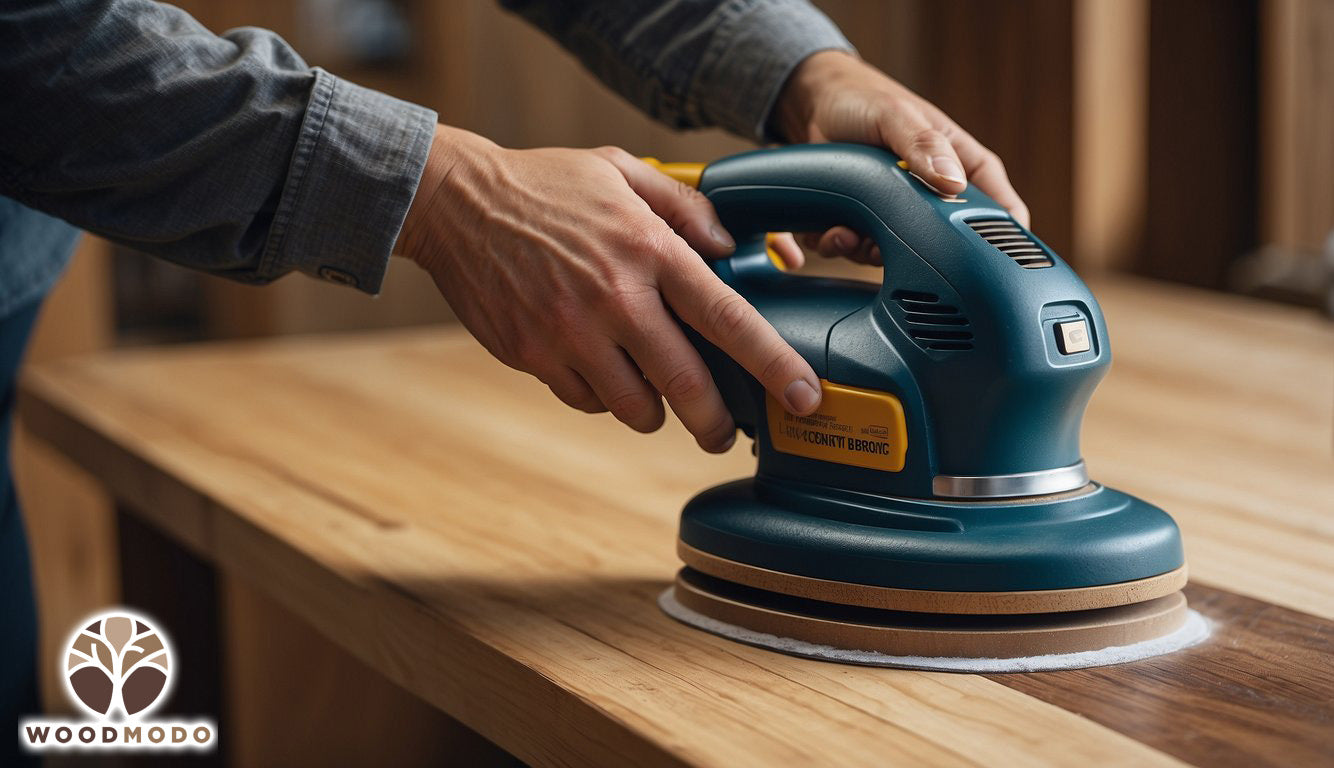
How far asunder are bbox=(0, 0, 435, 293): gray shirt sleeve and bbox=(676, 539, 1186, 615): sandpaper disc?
0.30m

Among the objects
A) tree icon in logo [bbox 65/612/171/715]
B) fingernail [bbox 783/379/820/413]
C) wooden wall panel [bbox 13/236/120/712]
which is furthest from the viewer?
wooden wall panel [bbox 13/236/120/712]

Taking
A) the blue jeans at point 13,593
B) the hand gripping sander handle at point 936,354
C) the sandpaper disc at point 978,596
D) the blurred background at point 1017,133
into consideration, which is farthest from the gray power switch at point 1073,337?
the blurred background at point 1017,133

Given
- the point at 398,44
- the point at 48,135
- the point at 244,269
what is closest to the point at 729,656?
the point at 244,269

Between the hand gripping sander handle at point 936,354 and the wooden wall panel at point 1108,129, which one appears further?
the wooden wall panel at point 1108,129

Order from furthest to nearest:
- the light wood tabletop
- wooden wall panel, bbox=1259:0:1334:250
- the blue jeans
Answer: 1. wooden wall panel, bbox=1259:0:1334:250
2. the blue jeans
3. the light wood tabletop

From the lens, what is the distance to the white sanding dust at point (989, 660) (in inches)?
28.0

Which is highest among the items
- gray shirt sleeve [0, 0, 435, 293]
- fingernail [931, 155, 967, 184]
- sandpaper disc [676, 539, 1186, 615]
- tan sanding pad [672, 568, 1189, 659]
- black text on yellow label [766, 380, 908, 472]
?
gray shirt sleeve [0, 0, 435, 293]

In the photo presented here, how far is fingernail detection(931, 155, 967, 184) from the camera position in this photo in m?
0.76

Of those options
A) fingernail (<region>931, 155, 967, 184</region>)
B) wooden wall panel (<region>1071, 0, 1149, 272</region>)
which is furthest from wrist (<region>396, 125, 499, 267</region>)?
wooden wall panel (<region>1071, 0, 1149, 272</region>)

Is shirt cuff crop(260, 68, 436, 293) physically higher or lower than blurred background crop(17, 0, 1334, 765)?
higher

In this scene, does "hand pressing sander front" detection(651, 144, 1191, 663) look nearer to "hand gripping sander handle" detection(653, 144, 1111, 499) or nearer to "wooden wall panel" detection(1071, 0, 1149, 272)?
"hand gripping sander handle" detection(653, 144, 1111, 499)

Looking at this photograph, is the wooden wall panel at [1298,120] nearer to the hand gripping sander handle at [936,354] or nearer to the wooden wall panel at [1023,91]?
the wooden wall panel at [1023,91]

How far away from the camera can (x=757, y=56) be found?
1.06 meters

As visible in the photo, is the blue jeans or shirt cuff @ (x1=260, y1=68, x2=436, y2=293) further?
the blue jeans
